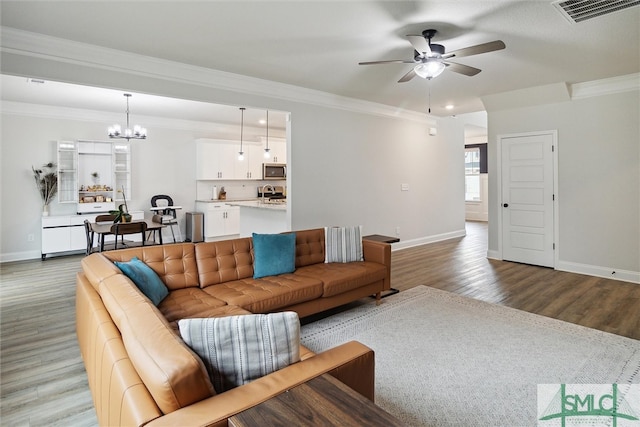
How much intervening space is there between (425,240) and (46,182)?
7190mm

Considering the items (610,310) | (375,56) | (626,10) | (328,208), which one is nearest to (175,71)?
(375,56)

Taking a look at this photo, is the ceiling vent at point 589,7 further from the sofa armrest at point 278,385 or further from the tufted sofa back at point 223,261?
the tufted sofa back at point 223,261

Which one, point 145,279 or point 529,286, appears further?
point 529,286

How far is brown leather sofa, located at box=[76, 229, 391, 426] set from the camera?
44.5 inches

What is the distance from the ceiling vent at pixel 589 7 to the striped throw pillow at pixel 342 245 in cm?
262

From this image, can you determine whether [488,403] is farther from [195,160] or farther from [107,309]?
[195,160]

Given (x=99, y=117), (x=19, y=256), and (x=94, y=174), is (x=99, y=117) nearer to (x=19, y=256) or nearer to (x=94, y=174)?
(x=94, y=174)

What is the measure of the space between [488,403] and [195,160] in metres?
7.46

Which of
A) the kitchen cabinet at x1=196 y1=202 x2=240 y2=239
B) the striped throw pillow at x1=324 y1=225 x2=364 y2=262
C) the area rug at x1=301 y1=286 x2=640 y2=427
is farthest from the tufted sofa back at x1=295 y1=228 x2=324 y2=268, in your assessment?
the kitchen cabinet at x1=196 y1=202 x2=240 y2=239

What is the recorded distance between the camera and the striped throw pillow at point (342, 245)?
3.85 meters

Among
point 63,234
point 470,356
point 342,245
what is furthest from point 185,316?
point 63,234

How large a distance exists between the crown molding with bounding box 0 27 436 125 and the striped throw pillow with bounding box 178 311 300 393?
11.0ft

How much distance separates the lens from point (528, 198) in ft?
18.3

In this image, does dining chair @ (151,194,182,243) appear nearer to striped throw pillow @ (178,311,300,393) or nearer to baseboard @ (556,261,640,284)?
striped throw pillow @ (178,311,300,393)
